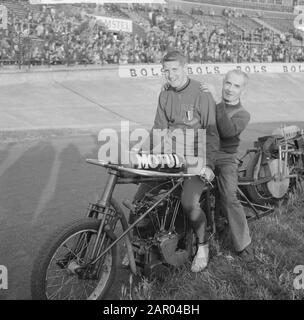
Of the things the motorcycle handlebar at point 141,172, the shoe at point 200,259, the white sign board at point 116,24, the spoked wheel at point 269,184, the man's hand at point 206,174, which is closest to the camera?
the motorcycle handlebar at point 141,172

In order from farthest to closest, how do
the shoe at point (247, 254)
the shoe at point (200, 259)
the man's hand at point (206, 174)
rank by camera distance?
the shoe at point (247, 254) → the shoe at point (200, 259) → the man's hand at point (206, 174)

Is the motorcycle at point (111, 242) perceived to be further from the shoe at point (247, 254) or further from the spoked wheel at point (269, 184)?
the spoked wheel at point (269, 184)

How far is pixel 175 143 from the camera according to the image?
155 inches

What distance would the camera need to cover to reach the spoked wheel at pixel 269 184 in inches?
202

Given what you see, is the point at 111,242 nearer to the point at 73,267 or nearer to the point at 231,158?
the point at 73,267

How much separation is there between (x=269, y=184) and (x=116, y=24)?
2155cm

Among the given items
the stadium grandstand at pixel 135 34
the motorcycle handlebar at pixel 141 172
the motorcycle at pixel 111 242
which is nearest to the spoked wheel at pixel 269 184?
the motorcycle at pixel 111 242

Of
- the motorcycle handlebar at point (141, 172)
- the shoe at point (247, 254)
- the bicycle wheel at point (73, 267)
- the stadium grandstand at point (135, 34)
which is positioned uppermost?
the stadium grandstand at point (135, 34)

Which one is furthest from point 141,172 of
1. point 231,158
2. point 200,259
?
point 231,158

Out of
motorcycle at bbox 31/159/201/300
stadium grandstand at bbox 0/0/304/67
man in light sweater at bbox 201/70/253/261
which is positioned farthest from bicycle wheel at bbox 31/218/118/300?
stadium grandstand at bbox 0/0/304/67

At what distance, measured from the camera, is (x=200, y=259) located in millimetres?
3898

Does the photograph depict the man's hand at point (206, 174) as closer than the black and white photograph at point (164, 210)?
No

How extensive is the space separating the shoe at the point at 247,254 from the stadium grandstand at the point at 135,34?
14.4m

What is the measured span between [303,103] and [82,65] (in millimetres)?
9186
